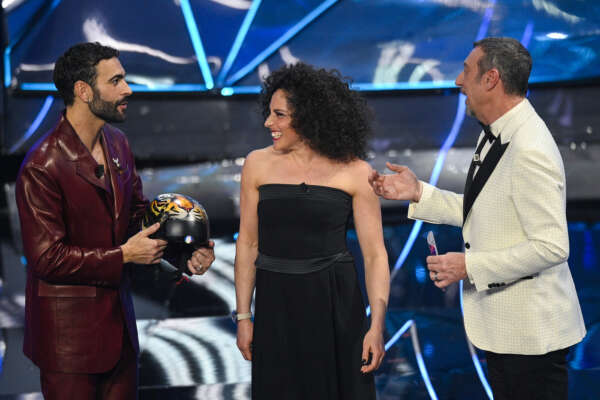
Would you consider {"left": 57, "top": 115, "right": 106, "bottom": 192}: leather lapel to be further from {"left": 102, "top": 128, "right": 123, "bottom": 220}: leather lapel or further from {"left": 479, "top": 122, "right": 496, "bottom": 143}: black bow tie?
{"left": 479, "top": 122, "right": 496, "bottom": 143}: black bow tie

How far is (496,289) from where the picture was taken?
194 centimetres

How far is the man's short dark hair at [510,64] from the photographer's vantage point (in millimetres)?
1934

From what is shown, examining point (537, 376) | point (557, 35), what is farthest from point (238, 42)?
point (537, 376)

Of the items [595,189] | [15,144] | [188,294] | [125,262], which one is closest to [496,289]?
[125,262]

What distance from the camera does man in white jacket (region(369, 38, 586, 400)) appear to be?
1.79 meters

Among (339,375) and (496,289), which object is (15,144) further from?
(496,289)

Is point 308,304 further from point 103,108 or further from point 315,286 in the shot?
point 103,108

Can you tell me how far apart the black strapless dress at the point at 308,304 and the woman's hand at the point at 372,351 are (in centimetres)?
3

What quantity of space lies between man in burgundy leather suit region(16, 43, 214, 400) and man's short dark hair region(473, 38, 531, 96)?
1178mm

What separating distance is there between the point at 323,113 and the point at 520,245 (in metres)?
0.80

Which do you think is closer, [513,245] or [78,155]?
[513,245]

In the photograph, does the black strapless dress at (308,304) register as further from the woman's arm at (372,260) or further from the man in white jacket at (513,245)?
the man in white jacket at (513,245)

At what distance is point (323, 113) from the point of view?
87.0 inches

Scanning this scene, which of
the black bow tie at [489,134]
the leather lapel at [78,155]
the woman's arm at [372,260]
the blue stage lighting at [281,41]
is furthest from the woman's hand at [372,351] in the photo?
the blue stage lighting at [281,41]
